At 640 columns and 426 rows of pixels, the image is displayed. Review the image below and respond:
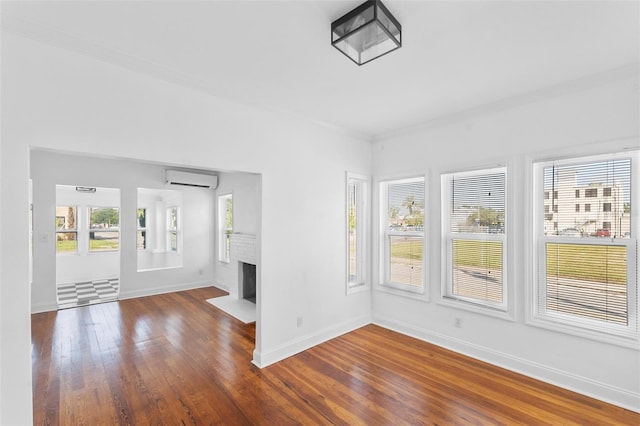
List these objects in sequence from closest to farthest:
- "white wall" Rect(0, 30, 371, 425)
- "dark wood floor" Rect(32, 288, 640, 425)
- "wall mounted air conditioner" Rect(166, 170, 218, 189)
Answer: "white wall" Rect(0, 30, 371, 425) < "dark wood floor" Rect(32, 288, 640, 425) < "wall mounted air conditioner" Rect(166, 170, 218, 189)

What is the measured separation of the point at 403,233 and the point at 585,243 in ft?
6.23

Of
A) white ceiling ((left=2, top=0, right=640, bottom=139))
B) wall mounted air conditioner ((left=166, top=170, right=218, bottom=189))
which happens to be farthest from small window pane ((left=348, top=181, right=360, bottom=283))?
wall mounted air conditioner ((left=166, top=170, right=218, bottom=189))

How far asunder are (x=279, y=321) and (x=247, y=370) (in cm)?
57

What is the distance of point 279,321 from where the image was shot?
10.8ft

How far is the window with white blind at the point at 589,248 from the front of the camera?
2.49m

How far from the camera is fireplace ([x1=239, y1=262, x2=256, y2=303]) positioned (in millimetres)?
5652

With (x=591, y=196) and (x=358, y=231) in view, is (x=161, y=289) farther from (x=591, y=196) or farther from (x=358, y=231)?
(x=591, y=196)

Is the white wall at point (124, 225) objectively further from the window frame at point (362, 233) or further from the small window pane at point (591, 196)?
the small window pane at point (591, 196)

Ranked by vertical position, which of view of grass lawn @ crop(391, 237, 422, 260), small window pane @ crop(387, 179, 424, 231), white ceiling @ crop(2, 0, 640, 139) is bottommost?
view of grass lawn @ crop(391, 237, 422, 260)

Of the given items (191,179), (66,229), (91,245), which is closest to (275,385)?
(191,179)

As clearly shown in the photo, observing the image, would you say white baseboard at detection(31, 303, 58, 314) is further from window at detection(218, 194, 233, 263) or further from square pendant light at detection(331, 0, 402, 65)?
square pendant light at detection(331, 0, 402, 65)

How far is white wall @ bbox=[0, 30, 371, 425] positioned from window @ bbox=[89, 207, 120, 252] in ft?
8.70

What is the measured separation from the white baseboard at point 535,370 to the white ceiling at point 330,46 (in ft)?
8.84

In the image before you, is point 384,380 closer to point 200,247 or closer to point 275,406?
point 275,406
